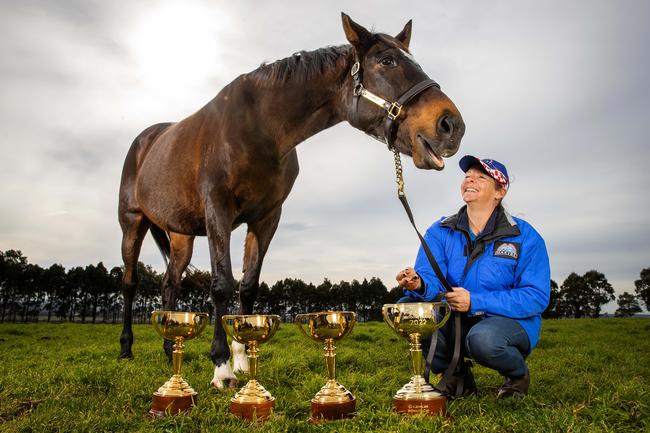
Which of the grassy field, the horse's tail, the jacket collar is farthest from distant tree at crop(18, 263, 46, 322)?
the jacket collar

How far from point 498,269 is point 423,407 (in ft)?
4.12

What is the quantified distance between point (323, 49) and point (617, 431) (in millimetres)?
3611

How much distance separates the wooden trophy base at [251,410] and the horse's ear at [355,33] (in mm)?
2843

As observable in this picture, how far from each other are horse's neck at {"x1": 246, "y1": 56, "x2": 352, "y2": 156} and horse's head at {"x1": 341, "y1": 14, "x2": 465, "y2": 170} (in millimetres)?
247

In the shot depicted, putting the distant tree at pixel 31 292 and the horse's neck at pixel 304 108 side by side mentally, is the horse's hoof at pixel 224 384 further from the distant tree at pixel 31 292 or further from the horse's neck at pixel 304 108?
the distant tree at pixel 31 292

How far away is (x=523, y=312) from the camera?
10.1 ft

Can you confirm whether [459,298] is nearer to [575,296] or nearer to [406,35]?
[406,35]

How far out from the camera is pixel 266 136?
167 inches

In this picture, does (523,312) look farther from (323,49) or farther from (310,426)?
(323,49)

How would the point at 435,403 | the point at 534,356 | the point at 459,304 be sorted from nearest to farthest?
the point at 435,403, the point at 459,304, the point at 534,356

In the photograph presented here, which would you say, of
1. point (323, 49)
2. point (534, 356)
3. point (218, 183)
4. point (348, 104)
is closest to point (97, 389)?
point (218, 183)

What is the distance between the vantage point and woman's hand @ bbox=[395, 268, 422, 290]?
304 centimetres

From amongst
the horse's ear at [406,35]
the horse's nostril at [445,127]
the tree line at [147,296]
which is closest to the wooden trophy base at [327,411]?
the horse's nostril at [445,127]

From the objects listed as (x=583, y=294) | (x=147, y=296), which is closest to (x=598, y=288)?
(x=583, y=294)
